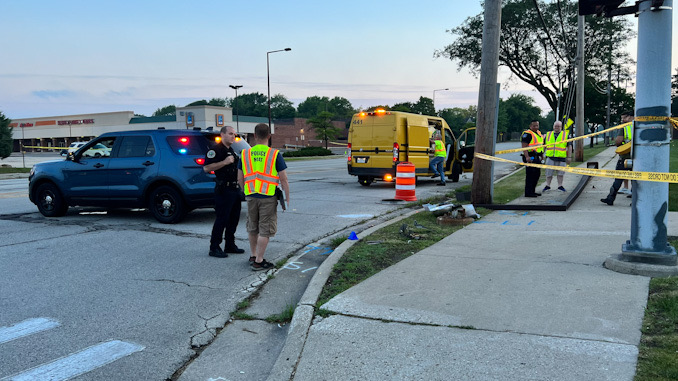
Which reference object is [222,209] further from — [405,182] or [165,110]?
[165,110]

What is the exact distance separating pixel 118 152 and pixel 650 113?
342 inches

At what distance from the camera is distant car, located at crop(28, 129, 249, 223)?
9258 mm

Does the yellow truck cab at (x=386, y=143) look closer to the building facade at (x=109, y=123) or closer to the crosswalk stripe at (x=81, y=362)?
the crosswalk stripe at (x=81, y=362)

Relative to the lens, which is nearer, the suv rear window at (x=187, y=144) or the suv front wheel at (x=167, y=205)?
the suv front wheel at (x=167, y=205)

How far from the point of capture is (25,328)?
4.48 metres

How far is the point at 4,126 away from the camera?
35625mm

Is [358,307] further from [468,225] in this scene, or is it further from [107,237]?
[107,237]

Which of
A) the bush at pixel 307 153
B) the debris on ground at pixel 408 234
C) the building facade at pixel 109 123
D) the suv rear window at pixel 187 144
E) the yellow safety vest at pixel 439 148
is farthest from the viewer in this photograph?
the building facade at pixel 109 123

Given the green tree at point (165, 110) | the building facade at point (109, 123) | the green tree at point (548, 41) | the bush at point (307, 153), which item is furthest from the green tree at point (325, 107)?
the green tree at point (548, 41)

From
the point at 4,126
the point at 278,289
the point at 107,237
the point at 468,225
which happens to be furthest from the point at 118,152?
the point at 4,126

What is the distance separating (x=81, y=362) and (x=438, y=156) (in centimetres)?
1399

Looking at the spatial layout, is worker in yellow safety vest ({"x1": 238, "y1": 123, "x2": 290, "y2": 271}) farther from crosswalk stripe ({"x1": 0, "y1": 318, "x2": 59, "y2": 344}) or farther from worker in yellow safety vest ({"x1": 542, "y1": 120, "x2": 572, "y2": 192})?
worker in yellow safety vest ({"x1": 542, "y1": 120, "x2": 572, "y2": 192})

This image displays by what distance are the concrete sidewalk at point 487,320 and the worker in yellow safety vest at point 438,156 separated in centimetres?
1000

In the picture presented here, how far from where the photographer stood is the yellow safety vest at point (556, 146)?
40.5 feet
